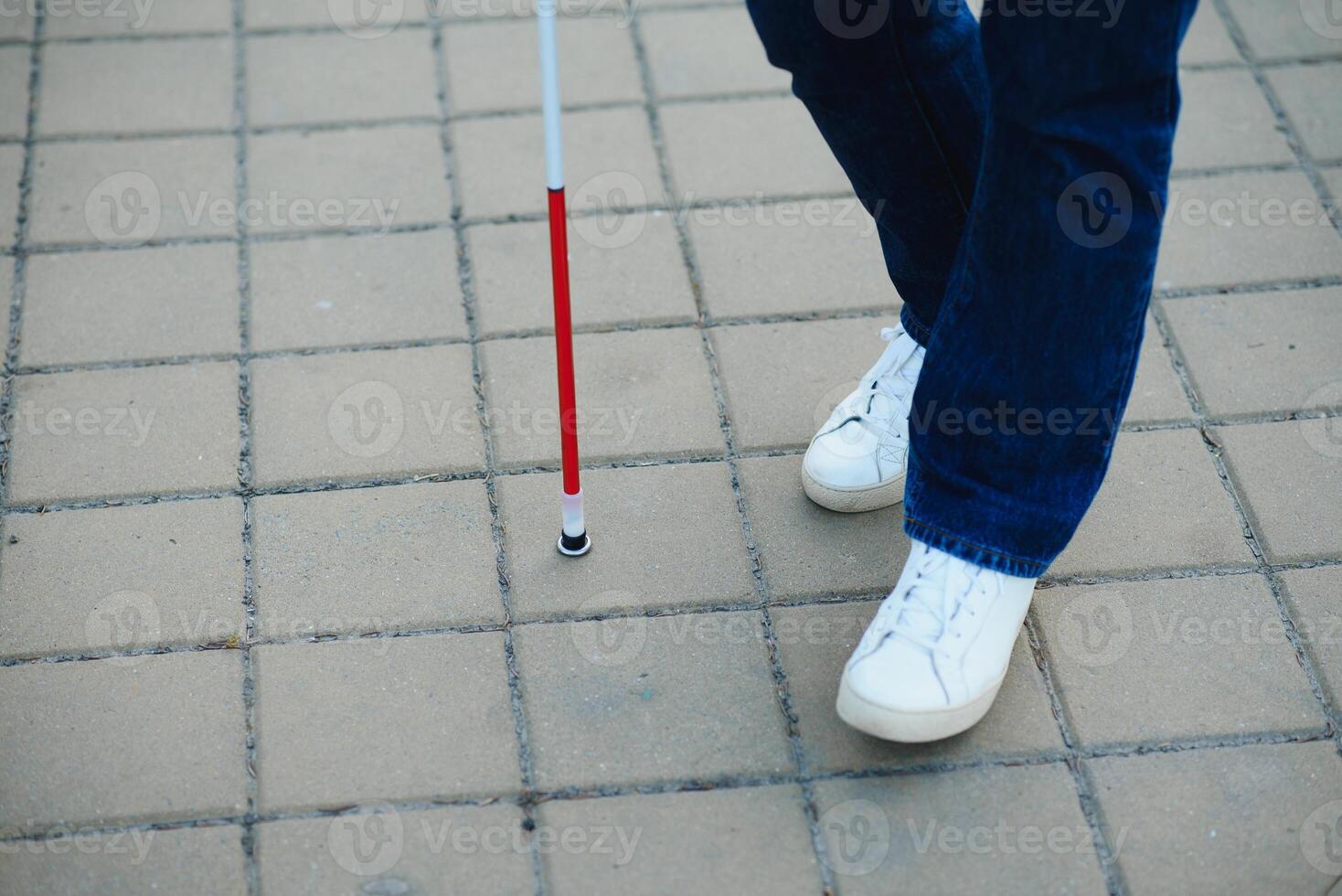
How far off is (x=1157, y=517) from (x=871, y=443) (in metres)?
0.45

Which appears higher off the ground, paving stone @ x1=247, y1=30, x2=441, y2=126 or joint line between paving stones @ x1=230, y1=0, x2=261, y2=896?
paving stone @ x1=247, y1=30, x2=441, y2=126

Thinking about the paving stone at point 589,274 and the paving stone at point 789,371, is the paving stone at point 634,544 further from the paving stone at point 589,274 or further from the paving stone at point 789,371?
the paving stone at point 589,274

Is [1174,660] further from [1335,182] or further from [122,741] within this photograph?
[122,741]

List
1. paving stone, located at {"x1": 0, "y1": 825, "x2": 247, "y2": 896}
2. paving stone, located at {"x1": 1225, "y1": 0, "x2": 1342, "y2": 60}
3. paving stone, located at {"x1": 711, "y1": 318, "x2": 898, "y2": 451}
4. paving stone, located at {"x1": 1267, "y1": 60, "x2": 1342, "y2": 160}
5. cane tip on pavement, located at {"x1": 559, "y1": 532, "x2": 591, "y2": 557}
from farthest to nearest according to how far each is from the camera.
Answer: paving stone, located at {"x1": 1225, "y1": 0, "x2": 1342, "y2": 60} → paving stone, located at {"x1": 1267, "y1": 60, "x2": 1342, "y2": 160} → paving stone, located at {"x1": 711, "y1": 318, "x2": 898, "y2": 451} → cane tip on pavement, located at {"x1": 559, "y1": 532, "x2": 591, "y2": 557} → paving stone, located at {"x1": 0, "y1": 825, "x2": 247, "y2": 896}

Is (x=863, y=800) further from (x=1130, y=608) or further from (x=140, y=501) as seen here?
(x=140, y=501)

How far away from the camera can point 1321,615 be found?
1905mm

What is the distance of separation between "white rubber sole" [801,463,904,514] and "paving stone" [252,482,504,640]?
0.49 m

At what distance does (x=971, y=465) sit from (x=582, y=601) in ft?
1.90

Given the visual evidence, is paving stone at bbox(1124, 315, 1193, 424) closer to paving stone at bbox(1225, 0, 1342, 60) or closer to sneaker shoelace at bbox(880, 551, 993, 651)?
sneaker shoelace at bbox(880, 551, 993, 651)

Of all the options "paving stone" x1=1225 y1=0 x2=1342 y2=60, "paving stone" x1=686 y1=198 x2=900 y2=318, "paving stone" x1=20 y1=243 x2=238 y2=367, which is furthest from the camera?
"paving stone" x1=1225 y1=0 x2=1342 y2=60

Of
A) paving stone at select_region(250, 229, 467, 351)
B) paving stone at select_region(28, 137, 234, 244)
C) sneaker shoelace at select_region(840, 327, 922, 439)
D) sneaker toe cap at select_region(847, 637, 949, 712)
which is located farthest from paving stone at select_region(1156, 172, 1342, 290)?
paving stone at select_region(28, 137, 234, 244)

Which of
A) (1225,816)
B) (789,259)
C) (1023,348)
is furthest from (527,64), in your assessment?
(1225,816)

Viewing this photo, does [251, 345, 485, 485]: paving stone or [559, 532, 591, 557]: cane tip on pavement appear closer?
[559, 532, 591, 557]: cane tip on pavement

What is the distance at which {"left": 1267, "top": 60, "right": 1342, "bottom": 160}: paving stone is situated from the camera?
8.84ft
